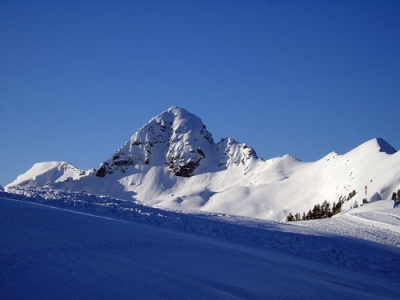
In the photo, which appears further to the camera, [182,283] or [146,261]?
[146,261]

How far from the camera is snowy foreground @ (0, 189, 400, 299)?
9.16m

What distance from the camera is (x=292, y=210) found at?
4779 inches

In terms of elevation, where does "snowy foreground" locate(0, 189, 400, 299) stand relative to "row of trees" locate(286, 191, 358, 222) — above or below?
below

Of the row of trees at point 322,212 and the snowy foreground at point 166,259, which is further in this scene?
the row of trees at point 322,212

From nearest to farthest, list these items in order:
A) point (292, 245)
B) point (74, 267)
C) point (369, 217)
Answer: point (74, 267) → point (292, 245) → point (369, 217)

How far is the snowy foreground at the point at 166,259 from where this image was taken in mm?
9156

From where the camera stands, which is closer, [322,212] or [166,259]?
[166,259]

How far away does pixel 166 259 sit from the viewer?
11.7 meters

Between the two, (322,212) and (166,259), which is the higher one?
(322,212)

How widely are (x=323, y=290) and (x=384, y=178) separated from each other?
7896 centimetres

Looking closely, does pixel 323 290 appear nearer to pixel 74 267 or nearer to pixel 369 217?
pixel 74 267

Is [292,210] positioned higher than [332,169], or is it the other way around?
[332,169]

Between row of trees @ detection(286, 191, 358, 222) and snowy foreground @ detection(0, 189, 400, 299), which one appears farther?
row of trees @ detection(286, 191, 358, 222)

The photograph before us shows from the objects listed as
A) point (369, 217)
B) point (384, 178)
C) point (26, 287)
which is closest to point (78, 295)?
point (26, 287)
